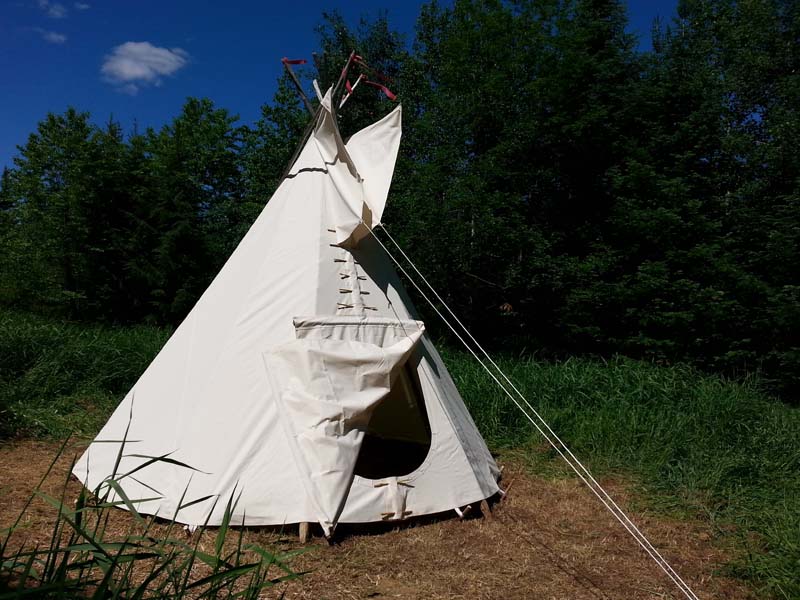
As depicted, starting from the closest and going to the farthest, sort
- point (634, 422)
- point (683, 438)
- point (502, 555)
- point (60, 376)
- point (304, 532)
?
point (304, 532) < point (502, 555) < point (683, 438) < point (634, 422) < point (60, 376)

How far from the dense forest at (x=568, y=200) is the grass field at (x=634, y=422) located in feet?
8.18

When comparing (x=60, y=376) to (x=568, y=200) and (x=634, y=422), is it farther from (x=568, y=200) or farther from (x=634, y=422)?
(x=568, y=200)

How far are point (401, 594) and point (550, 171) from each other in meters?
9.12

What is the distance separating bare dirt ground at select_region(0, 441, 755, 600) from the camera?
2953 mm

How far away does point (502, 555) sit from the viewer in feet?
11.0

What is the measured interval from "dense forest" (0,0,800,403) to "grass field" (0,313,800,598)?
2.49 m

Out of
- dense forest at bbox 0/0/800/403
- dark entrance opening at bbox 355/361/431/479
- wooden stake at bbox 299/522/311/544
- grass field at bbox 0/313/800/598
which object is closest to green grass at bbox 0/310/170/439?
grass field at bbox 0/313/800/598

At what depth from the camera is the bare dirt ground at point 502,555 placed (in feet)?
9.69

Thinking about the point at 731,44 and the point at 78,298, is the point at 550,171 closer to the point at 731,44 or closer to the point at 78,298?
the point at 731,44

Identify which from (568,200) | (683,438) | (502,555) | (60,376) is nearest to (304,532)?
(502,555)

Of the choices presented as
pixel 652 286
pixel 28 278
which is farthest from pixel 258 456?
pixel 28 278

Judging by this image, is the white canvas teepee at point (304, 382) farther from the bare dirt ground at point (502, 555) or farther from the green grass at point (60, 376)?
the green grass at point (60, 376)

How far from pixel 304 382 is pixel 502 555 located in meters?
1.52

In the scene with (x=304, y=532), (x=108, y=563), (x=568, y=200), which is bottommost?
(x=304, y=532)
